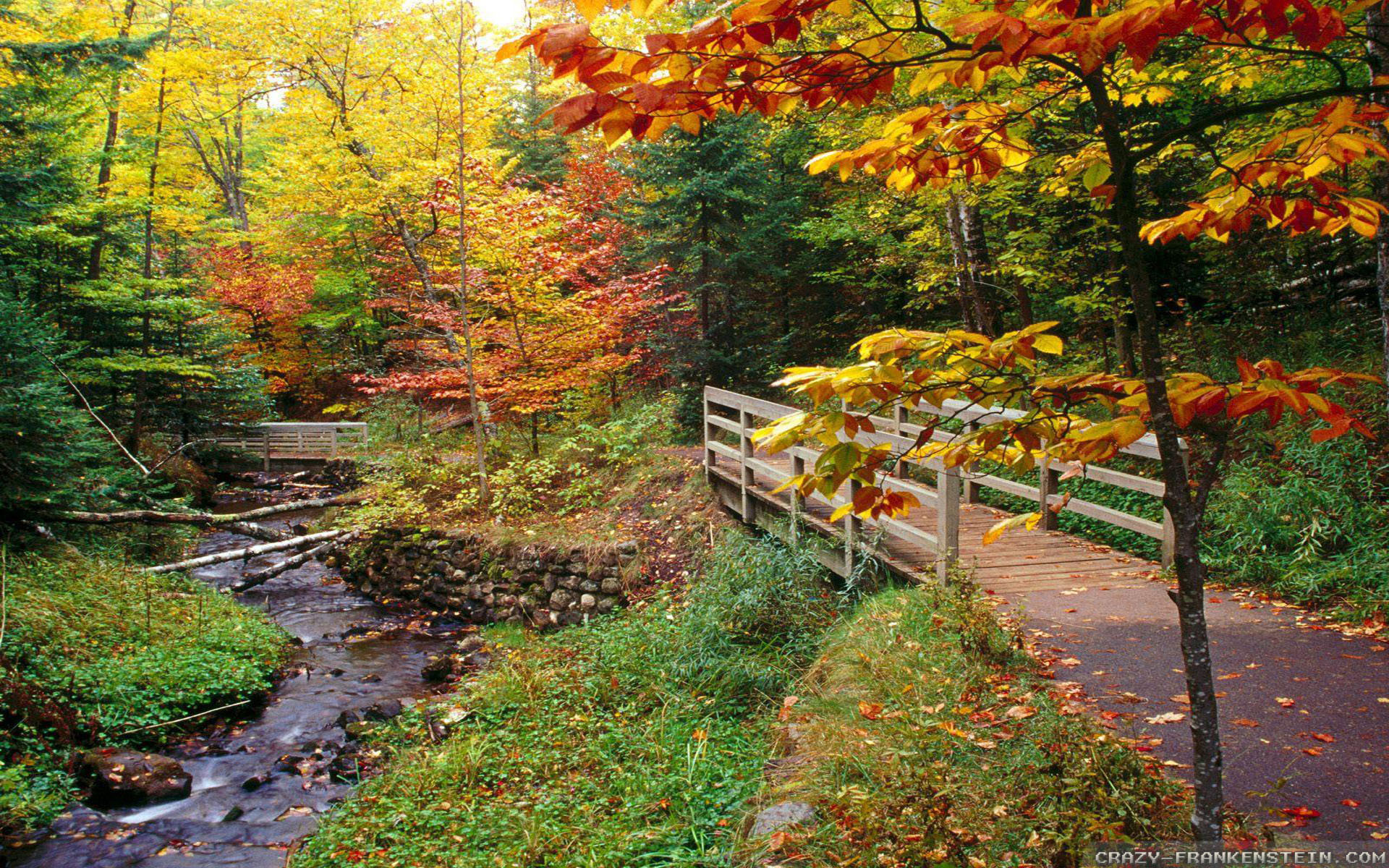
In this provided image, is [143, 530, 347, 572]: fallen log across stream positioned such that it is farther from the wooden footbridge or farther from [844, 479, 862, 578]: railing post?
[844, 479, 862, 578]: railing post

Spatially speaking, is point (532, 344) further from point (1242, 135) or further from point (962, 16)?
point (962, 16)

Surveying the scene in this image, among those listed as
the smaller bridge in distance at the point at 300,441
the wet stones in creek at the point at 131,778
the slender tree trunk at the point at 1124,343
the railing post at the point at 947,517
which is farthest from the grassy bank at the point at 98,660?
the slender tree trunk at the point at 1124,343

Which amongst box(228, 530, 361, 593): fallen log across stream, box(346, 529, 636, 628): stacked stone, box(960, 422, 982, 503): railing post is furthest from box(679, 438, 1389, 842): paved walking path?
box(228, 530, 361, 593): fallen log across stream

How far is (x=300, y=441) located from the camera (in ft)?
67.5

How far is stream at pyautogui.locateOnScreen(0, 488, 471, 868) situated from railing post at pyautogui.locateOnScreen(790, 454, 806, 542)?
4.36 m

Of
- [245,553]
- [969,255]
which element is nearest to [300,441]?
[245,553]

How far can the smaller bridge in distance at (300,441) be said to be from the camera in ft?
66.3

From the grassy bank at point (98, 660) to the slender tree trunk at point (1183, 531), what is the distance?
23.7 ft

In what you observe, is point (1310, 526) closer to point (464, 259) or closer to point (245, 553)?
point (464, 259)

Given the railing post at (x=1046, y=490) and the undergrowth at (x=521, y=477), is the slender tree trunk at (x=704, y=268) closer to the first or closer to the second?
the undergrowth at (x=521, y=477)

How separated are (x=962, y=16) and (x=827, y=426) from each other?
91 cm

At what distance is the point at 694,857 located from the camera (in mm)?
4070

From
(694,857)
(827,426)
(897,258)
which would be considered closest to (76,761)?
(694,857)

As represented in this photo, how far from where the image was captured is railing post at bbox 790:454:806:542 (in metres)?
7.38
